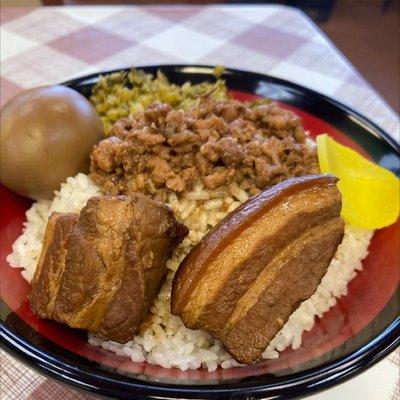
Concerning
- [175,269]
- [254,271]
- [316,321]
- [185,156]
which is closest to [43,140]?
[185,156]

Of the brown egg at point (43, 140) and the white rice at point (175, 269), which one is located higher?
the brown egg at point (43, 140)

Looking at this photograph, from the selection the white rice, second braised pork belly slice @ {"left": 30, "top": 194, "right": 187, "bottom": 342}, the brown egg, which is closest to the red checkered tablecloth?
the brown egg

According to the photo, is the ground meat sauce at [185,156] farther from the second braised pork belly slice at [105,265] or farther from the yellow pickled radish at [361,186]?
the second braised pork belly slice at [105,265]

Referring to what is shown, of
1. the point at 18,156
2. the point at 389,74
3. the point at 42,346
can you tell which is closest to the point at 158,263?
the point at 42,346

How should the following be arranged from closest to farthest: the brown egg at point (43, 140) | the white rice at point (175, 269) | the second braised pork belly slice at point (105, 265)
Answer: the second braised pork belly slice at point (105, 265) < the white rice at point (175, 269) < the brown egg at point (43, 140)

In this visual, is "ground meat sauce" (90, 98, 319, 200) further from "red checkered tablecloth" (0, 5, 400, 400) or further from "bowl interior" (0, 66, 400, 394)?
"red checkered tablecloth" (0, 5, 400, 400)

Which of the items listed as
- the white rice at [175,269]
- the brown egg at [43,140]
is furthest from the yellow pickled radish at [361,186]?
the brown egg at [43,140]

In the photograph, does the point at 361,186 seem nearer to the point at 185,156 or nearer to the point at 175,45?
the point at 185,156
